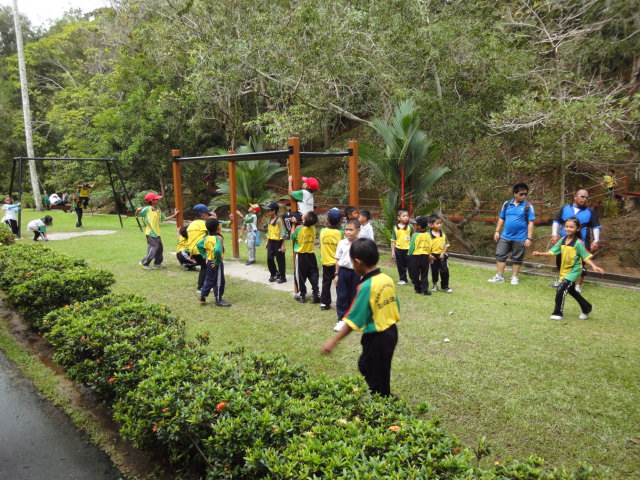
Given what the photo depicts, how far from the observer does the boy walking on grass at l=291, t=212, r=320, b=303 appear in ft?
21.6

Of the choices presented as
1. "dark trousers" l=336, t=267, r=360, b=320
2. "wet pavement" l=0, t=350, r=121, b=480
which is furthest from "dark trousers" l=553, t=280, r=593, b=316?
"wet pavement" l=0, t=350, r=121, b=480

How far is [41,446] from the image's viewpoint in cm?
337

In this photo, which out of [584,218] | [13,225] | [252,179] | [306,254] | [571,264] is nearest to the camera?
[571,264]

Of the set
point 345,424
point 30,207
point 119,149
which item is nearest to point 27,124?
point 119,149

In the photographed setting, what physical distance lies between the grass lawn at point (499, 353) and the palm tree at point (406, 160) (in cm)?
214

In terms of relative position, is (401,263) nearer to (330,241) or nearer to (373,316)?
(330,241)

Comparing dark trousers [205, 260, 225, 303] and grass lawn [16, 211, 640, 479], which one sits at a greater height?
dark trousers [205, 260, 225, 303]

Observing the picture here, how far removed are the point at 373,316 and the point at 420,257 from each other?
14.0 ft

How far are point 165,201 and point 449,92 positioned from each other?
15137 mm

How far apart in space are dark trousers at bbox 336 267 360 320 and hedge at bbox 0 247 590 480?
204 cm

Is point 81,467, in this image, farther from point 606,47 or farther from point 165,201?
point 165,201

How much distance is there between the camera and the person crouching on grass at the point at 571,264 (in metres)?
5.74

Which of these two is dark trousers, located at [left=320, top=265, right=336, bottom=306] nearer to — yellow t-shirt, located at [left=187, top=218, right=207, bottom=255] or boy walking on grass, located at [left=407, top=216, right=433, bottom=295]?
boy walking on grass, located at [left=407, top=216, right=433, bottom=295]

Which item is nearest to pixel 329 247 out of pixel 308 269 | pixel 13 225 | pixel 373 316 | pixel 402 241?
pixel 308 269
